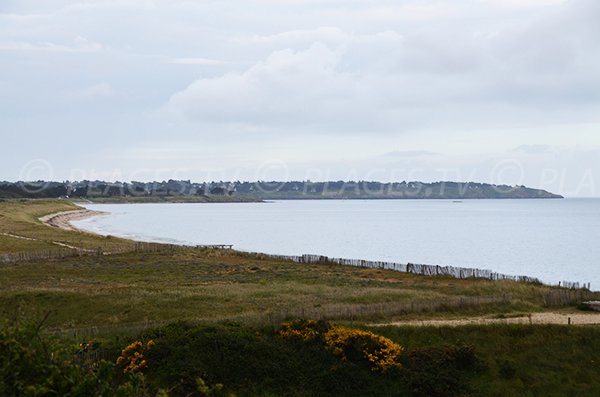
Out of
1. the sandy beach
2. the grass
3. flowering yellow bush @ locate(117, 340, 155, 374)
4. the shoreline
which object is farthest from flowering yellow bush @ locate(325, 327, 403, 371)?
the sandy beach

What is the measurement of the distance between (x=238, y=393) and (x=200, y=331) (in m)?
3.26

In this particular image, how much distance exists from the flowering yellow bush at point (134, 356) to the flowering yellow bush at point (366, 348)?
5936mm

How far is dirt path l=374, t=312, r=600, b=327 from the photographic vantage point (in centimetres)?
2538

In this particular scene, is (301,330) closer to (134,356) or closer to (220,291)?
(134,356)

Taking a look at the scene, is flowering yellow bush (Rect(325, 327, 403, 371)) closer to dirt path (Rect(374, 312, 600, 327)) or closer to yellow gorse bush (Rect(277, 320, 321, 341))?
yellow gorse bush (Rect(277, 320, 321, 341))

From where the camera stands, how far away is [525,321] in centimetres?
2647

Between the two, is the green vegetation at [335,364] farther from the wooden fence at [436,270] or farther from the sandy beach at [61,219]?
the sandy beach at [61,219]

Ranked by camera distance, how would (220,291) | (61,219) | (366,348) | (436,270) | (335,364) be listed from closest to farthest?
1. (335,364)
2. (366,348)
3. (220,291)
4. (436,270)
5. (61,219)

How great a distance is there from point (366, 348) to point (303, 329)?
8.46 ft

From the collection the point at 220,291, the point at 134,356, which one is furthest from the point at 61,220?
the point at 134,356

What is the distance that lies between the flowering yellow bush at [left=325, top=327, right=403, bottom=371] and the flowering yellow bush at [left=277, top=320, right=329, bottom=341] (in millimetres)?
545

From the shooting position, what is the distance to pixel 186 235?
123500 mm

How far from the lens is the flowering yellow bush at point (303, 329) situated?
2269 cm

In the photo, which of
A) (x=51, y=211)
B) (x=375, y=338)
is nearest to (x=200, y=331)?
(x=375, y=338)
